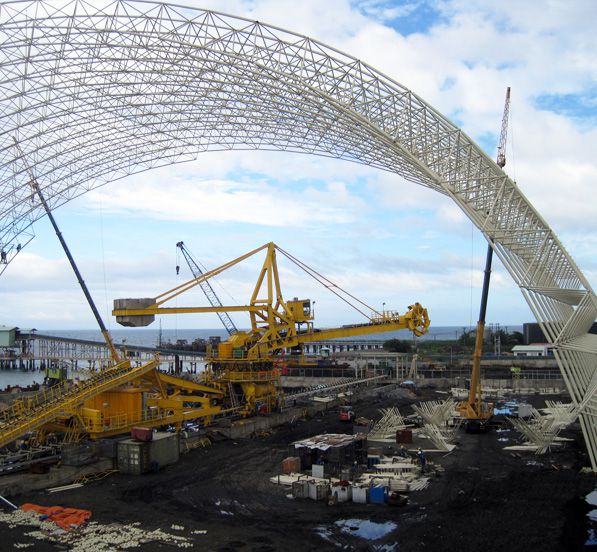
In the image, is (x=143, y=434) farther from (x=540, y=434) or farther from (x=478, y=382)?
(x=478, y=382)

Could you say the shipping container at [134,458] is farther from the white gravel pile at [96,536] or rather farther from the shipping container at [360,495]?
the shipping container at [360,495]

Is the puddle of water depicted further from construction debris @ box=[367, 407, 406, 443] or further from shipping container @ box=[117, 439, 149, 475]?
construction debris @ box=[367, 407, 406, 443]

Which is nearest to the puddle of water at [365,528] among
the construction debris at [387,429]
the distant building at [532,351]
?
the construction debris at [387,429]

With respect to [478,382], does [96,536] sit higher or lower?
lower

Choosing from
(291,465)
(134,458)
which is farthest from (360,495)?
(134,458)

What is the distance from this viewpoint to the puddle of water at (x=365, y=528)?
51.8ft

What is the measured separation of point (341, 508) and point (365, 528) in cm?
196

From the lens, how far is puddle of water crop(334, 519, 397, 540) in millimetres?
15789

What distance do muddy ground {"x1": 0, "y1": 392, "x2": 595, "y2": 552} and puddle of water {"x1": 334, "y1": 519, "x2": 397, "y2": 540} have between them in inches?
3.4

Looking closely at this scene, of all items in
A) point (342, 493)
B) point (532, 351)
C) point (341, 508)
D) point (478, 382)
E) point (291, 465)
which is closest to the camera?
point (341, 508)

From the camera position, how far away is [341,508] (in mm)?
18281

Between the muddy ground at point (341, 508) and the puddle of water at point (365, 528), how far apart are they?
9 cm

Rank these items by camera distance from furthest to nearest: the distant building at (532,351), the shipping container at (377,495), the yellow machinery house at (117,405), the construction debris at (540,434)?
1. the distant building at (532,351)
2. the construction debris at (540,434)
3. the yellow machinery house at (117,405)
4. the shipping container at (377,495)

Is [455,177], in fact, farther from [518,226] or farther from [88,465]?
[88,465]
